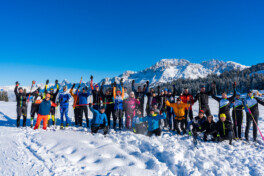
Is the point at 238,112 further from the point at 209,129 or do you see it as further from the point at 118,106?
the point at 118,106

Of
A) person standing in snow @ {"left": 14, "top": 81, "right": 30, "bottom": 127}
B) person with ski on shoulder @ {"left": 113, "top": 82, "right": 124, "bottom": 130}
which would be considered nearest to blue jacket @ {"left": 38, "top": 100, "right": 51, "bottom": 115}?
person standing in snow @ {"left": 14, "top": 81, "right": 30, "bottom": 127}

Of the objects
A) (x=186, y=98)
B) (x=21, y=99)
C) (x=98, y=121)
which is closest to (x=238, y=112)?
(x=186, y=98)

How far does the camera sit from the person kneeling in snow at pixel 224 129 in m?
7.80

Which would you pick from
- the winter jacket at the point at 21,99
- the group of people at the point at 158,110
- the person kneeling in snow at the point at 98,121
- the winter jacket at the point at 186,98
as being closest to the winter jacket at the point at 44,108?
the group of people at the point at 158,110

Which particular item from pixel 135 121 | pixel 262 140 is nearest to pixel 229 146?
pixel 262 140

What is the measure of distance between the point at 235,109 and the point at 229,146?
2569mm

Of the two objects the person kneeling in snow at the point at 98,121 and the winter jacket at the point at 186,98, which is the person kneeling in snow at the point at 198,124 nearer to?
the winter jacket at the point at 186,98

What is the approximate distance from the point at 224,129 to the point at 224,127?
3.5 inches

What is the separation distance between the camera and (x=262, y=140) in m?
8.37

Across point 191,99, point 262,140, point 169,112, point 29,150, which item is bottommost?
point 262,140

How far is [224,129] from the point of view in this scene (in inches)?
314

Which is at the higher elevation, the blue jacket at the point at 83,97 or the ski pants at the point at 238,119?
the blue jacket at the point at 83,97

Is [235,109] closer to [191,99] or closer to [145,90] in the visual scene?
[191,99]

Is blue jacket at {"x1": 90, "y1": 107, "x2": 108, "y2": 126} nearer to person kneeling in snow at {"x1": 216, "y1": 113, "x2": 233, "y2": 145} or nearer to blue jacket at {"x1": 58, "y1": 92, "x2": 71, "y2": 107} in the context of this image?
blue jacket at {"x1": 58, "y1": 92, "x2": 71, "y2": 107}
